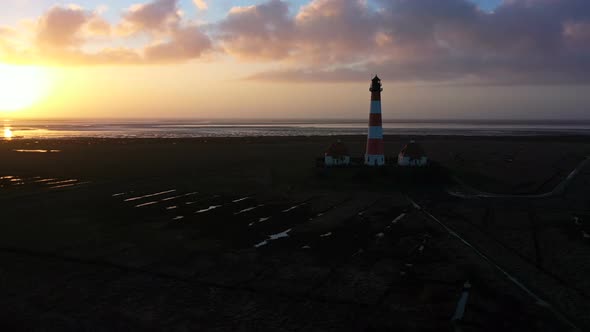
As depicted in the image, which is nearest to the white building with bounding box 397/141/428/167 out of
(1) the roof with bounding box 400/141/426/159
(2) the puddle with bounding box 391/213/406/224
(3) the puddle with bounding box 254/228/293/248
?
(1) the roof with bounding box 400/141/426/159

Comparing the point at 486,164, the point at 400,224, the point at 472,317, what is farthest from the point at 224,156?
the point at 472,317

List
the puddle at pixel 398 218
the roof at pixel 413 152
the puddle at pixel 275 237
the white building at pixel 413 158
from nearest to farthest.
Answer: the puddle at pixel 275 237
the puddle at pixel 398 218
the white building at pixel 413 158
the roof at pixel 413 152

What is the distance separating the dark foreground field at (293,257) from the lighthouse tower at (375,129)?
2.88m

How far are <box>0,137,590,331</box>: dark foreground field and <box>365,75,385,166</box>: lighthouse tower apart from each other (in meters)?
2.88

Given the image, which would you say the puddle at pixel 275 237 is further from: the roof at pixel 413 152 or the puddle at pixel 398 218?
the roof at pixel 413 152

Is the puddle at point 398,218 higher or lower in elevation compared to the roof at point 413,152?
lower

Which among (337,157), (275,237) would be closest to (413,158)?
(337,157)

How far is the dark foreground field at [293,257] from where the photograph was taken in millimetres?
8898

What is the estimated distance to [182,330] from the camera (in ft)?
27.3

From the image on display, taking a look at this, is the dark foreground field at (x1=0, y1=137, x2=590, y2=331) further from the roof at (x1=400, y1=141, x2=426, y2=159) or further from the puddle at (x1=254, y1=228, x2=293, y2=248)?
the roof at (x1=400, y1=141, x2=426, y2=159)

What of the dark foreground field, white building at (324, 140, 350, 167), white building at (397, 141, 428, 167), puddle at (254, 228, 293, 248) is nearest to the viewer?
the dark foreground field

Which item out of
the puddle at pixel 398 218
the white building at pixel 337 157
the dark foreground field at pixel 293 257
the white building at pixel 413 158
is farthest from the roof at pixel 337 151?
the puddle at pixel 398 218

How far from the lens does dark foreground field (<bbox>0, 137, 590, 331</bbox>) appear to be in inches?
350

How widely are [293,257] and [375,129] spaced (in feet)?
55.4
